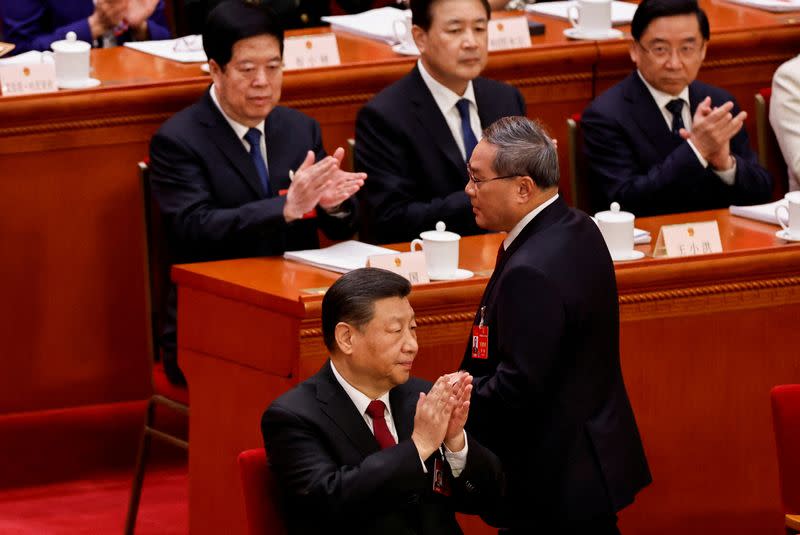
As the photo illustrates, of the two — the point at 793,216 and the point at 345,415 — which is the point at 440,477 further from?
the point at 793,216

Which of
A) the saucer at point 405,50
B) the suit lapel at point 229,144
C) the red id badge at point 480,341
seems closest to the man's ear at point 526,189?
the red id badge at point 480,341

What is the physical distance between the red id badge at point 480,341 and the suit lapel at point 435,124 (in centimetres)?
125

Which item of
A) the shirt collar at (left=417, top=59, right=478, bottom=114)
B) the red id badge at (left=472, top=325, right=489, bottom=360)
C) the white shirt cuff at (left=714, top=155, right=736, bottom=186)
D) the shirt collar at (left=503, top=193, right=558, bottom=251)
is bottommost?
the red id badge at (left=472, top=325, right=489, bottom=360)

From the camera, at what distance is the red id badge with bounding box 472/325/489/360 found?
294 cm

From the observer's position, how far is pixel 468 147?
13.8ft

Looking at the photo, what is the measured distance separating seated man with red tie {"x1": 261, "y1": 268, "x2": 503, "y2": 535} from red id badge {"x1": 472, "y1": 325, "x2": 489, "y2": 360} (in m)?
0.12

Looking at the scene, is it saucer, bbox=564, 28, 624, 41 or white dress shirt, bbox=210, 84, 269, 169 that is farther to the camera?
saucer, bbox=564, 28, 624, 41

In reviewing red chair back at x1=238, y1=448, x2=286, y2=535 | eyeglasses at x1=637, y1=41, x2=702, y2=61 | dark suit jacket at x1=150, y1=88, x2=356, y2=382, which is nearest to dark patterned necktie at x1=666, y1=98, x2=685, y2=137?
eyeglasses at x1=637, y1=41, x2=702, y2=61

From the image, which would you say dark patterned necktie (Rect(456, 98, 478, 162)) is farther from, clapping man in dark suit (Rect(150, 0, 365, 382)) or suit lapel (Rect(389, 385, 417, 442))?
suit lapel (Rect(389, 385, 417, 442))

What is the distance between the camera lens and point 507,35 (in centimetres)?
473

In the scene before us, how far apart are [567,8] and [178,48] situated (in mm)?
1296

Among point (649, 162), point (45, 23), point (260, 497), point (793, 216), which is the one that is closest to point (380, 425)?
point (260, 497)

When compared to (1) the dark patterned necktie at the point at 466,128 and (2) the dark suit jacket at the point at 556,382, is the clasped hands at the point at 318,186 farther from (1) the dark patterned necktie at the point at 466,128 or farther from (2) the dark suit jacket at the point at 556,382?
(2) the dark suit jacket at the point at 556,382

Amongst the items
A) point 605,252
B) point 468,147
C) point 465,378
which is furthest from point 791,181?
point 465,378
